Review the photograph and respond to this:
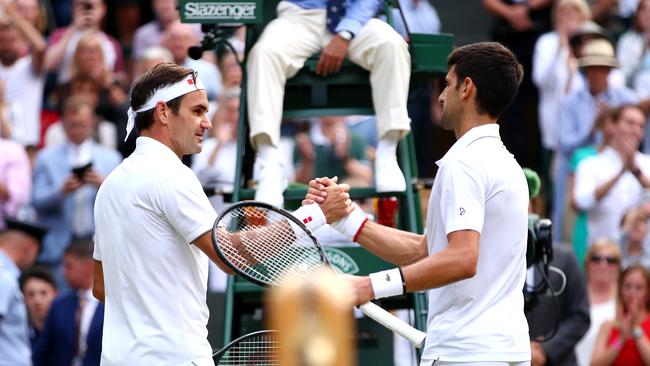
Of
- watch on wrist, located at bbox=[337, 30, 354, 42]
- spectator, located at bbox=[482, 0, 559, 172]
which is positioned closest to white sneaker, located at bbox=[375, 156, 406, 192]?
watch on wrist, located at bbox=[337, 30, 354, 42]

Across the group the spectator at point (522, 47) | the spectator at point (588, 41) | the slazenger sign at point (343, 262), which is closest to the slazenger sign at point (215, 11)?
the slazenger sign at point (343, 262)

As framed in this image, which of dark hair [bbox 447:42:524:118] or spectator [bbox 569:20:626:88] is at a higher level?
spectator [bbox 569:20:626:88]

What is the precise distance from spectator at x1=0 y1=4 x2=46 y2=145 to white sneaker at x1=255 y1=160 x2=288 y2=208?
5.71 meters

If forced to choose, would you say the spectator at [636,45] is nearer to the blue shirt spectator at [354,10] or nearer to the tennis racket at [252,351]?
the blue shirt spectator at [354,10]

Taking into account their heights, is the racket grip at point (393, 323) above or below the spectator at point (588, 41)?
below

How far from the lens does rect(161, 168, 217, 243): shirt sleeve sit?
582 cm

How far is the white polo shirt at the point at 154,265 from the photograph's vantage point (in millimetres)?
5789

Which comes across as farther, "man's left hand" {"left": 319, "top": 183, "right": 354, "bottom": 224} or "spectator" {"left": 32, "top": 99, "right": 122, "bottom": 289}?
"spectator" {"left": 32, "top": 99, "right": 122, "bottom": 289}

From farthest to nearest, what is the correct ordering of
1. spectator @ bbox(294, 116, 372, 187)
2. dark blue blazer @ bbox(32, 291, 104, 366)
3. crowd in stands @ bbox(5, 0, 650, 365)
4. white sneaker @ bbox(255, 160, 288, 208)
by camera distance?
spectator @ bbox(294, 116, 372, 187), crowd in stands @ bbox(5, 0, 650, 365), dark blue blazer @ bbox(32, 291, 104, 366), white sneaker @ bbox(255, 160, 288, 208)

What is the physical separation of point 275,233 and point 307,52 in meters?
2.54

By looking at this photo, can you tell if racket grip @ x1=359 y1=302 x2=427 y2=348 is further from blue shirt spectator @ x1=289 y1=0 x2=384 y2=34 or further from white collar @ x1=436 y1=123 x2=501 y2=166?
blue shirt spectator @ x1=289 y1=0 x2=384 y2=34

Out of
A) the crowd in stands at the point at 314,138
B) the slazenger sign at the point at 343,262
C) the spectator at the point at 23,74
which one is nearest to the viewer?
the slazenger sign at the point at 343,262

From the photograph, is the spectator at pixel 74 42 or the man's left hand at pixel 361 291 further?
the spectator at pixel 74 42

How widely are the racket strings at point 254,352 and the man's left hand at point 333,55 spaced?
2235 mm
